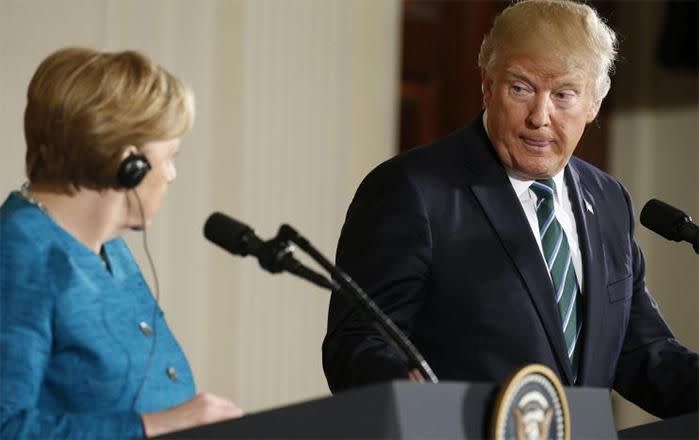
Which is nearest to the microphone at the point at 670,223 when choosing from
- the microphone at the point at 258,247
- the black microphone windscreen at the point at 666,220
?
the black microphone windscreen at the point at 666,220

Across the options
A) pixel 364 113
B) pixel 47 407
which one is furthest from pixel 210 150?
pixel 47 407

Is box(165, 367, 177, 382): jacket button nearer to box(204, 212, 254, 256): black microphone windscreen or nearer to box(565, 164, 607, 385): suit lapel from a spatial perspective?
box(204, 212, 254, 256): black microphone windscreen

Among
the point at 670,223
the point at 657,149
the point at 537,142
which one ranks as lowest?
the point at 657,149

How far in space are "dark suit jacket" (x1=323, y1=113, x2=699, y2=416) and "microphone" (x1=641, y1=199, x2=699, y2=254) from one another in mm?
196

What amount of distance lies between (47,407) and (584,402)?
2.59ft

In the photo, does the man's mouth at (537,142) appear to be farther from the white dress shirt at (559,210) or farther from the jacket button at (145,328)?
the jacket button at (145,328)

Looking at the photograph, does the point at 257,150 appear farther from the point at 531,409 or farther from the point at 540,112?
the point at 531,409

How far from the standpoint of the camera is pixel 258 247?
6.43ft

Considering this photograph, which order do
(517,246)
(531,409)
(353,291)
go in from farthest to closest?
1. (517,246)
2. (353,291)
3. (531,409)

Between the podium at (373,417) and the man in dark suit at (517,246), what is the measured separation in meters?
0.61

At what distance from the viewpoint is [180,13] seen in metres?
4.71

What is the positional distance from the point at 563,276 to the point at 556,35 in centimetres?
47

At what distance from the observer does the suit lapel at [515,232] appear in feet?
8.41

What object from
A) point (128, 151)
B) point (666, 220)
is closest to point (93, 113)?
point (128, 151)
